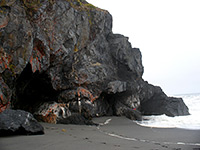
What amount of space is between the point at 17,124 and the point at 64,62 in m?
8.70

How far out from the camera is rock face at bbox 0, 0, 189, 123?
8.59m

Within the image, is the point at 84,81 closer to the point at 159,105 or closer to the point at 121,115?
the point at 121,115

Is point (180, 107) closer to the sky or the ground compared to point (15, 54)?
closer to the ground

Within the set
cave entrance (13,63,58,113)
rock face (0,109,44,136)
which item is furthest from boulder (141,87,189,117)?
rock face (0,109,44,136)

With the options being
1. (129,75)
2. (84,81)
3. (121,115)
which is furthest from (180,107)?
(84,81)

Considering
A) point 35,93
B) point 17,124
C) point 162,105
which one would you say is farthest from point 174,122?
point 17,124

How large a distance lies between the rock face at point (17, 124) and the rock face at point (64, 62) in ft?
9.96

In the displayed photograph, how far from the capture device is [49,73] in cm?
1225

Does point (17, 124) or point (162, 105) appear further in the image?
point (162, 105)

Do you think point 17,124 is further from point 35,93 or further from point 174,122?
point 174,122

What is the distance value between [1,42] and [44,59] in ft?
10.4

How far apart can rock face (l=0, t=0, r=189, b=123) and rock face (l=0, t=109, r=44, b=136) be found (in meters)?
3.03

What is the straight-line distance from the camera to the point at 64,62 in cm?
1360

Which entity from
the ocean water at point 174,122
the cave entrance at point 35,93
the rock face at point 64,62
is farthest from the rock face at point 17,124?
the ocean water at point 174,122
